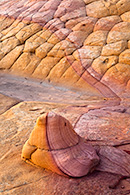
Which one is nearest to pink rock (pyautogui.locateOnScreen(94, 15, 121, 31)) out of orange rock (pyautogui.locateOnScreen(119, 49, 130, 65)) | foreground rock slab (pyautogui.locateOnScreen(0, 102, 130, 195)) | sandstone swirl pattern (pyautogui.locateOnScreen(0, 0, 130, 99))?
sandstone swirl pattern (pyautogui.locateOnScreen(0, 0, 130, 99))

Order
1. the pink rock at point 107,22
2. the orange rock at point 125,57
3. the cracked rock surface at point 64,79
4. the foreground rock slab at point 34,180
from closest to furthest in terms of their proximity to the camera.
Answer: the foreground rock slab at point 34,180
the cracked rock surface at point 64,79
the orange rock at point 125,57
the pink rock at point 107,22

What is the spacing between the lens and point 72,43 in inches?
257

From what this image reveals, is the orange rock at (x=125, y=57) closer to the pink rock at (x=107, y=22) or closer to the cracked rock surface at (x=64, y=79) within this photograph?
the cracked rock surface at (x=64, y=79)

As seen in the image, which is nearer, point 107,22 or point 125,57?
point 125,57

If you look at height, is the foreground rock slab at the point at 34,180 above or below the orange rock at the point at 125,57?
above

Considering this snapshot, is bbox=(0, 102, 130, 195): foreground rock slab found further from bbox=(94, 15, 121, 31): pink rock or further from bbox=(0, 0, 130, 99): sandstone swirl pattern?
bbox=(94, 15, 121, 31): pink rock

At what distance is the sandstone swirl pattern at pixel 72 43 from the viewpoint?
5.79 meters

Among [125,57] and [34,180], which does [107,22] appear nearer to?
[125,57]

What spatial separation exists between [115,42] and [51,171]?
468cm

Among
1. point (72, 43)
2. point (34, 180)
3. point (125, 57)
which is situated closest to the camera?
point (34, 180)

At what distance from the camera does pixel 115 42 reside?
6.06 m

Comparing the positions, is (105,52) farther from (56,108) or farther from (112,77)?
(56,108)

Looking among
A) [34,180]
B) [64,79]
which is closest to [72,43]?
[64,79]

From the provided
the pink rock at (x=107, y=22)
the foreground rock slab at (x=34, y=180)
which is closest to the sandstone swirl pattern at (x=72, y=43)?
the pink rock at (x=107, y=22)
